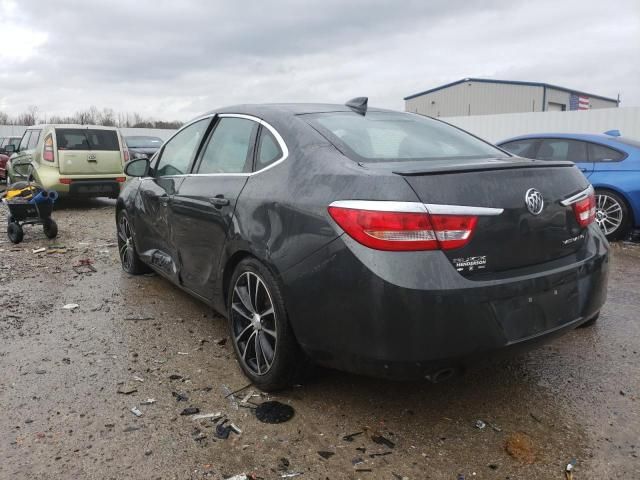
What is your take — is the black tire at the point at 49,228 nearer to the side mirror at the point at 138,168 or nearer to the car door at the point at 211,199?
the side mirror at the point at 138,168

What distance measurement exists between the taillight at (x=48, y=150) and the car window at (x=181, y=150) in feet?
23.1

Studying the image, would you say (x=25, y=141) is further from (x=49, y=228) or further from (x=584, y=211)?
(x=584, y=211)

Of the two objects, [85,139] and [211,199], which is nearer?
[211,199]

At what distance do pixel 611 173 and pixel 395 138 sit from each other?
542cm

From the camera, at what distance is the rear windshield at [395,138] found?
2873mm

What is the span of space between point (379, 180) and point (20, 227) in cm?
689

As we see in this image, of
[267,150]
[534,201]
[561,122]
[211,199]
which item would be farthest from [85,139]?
[561,122]

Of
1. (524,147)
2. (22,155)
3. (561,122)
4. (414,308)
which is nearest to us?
(414,308)

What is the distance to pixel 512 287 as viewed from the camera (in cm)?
237

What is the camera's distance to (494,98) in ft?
105

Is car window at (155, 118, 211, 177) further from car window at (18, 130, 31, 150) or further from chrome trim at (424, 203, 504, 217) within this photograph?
car window at (18, 130, 31, 150)

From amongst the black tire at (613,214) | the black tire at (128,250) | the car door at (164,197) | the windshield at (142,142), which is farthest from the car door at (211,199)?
the windshield at (142,142)

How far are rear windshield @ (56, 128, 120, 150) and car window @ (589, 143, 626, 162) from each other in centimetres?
899

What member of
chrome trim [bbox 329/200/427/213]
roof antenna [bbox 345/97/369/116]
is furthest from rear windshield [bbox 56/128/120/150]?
chrome trim [bbox 329/200/427/213]
